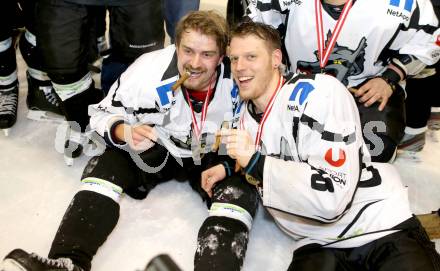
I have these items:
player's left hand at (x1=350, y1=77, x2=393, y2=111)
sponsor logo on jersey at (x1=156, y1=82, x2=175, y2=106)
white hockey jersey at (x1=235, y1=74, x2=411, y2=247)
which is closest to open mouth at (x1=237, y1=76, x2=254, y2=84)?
white hockey jersey at (x1=235, y1=74, x2=411, y2=247)

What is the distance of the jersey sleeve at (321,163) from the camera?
124 centimetres

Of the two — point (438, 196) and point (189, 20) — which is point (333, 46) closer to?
point (189, 20)

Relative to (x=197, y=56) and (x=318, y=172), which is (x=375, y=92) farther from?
(x=197, y=56)

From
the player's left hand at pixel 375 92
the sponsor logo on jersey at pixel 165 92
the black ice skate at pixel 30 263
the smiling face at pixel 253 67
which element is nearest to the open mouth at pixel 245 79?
the smiling face at pixel 253 67

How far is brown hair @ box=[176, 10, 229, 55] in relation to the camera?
150 cm

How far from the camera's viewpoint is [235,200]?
151 cm

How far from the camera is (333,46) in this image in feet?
5.34

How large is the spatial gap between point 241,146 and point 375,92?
2.01 ft

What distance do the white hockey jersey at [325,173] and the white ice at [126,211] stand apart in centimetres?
26

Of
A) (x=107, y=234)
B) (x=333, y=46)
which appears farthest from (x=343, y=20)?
(x=107, y=234)

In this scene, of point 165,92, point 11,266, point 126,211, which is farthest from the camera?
point 126,211

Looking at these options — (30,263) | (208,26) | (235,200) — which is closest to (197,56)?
(208,26)

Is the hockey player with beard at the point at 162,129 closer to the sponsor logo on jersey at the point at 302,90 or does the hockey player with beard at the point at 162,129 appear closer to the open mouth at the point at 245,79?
the open mouth at the point at 245,79

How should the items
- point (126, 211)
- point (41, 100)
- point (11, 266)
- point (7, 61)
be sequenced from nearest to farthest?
point (11, 266) → point (126, 211) → point (7, 61) → point (41, 100)
